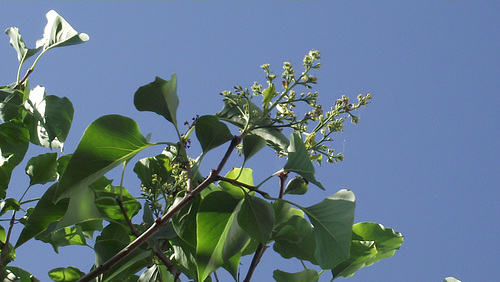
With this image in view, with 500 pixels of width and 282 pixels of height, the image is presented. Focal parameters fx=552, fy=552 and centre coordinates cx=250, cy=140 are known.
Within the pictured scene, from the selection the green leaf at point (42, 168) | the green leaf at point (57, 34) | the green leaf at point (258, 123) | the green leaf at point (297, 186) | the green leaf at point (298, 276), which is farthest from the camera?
the green leaf at point (42, 168)

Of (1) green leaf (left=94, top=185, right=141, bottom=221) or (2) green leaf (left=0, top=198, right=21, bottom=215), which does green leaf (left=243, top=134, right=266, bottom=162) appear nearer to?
(1) green leaf (left=94, top=185, right=141, bottom=221)

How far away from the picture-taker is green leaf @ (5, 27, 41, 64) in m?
1.92

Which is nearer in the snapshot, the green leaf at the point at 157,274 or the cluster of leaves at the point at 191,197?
the cluster of leaves at the point at 191,197

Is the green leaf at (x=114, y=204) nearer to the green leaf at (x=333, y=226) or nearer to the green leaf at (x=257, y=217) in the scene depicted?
the green leaf at (x=257, y=217)

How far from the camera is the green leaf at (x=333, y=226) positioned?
1403 mm

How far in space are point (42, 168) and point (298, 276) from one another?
3.46 ft

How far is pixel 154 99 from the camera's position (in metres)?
1.41

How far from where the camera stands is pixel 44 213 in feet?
5.44

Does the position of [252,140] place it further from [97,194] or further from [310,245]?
[97,194]

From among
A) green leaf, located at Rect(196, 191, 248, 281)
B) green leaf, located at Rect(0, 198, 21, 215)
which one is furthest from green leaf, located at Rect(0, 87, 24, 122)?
green leaf, located at Rect(196, 191, 248, 281)

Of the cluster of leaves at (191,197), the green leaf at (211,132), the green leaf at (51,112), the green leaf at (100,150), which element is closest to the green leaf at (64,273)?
the cluster of leaves at (191,197)

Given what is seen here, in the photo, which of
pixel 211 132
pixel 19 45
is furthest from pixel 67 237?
pixel 211 132

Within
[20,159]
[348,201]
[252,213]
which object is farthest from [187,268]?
[20,159]

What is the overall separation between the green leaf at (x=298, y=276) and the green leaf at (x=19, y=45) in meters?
1.12
